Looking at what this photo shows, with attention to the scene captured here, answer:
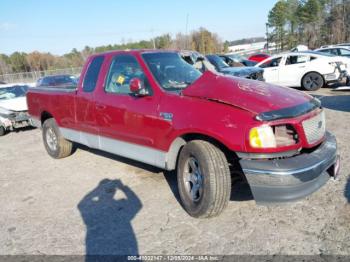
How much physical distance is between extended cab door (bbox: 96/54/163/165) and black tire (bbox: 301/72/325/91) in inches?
366

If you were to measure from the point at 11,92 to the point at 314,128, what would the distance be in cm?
1023

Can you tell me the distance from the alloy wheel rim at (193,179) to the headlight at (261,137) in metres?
0.72

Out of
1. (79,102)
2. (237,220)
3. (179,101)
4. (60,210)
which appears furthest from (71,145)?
(237,220)

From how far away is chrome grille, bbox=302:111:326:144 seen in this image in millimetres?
3328

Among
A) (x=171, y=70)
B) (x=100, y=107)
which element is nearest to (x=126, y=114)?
(x=100, y=107)

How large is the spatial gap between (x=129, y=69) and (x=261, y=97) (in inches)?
77.2

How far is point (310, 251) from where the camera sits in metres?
2.91

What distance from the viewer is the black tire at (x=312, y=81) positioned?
1177cm

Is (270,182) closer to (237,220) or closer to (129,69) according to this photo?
(237,220)

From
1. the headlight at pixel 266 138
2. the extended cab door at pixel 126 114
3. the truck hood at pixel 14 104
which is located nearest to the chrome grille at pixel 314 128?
the headlight at pixel 266 138

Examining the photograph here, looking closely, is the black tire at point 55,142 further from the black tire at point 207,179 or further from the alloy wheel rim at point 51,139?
the black tire at point 207,179

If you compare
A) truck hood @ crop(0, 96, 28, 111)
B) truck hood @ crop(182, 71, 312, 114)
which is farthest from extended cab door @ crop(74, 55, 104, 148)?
truck hood @ crop(0, 96, 28, 111)

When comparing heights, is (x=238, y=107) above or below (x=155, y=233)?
above

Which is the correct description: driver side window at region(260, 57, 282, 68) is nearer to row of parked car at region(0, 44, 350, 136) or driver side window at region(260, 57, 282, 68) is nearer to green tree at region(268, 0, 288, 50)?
row of parked car at region(0, 44, 350, 136)
